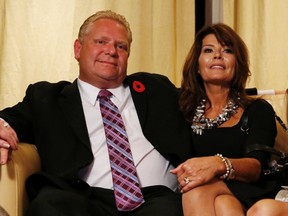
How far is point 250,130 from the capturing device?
186 centimetres

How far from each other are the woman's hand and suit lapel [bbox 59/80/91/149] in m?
0.42

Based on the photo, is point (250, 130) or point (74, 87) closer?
point (250, 130)

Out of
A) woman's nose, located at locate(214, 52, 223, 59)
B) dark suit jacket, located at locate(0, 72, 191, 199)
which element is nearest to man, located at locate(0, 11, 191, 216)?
dark suit jacket, located at locate(0, 72, 191, 199)

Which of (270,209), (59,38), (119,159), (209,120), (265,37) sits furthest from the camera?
(265,37)

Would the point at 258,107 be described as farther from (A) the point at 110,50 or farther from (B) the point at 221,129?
(A) the point at 110,50

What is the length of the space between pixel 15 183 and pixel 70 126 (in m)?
0.37

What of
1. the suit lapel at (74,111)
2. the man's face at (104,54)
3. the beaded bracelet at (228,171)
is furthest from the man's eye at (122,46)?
the beaded bracelet at (228,171)

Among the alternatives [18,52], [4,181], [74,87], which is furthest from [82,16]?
[4,181]

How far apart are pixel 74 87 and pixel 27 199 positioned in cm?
53

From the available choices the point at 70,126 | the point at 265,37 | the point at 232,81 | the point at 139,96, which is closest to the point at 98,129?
the point at 70,126

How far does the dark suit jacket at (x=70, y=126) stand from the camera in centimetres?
178

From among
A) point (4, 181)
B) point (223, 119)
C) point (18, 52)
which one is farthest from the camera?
point (18, 52)

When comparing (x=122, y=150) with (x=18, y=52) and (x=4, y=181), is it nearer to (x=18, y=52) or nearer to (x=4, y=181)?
(x=4, y=181)

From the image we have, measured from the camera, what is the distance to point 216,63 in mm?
1987
